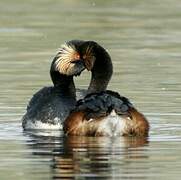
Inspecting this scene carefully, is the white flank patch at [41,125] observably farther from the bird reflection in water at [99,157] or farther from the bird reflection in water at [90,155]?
the bird reflection in water at [99,157]

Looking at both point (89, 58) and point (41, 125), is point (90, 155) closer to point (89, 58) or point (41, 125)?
point (41, 125)

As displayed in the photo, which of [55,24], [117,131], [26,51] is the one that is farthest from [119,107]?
[55,24]

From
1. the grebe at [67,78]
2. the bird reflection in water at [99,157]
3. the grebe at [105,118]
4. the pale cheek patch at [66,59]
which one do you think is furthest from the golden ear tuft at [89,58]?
the bird reflection in water at [99,157]

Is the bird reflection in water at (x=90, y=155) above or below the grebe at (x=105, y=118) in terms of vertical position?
below

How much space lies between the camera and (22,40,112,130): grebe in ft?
56.3

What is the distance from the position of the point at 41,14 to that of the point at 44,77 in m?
12.7

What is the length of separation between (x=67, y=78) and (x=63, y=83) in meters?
0.09

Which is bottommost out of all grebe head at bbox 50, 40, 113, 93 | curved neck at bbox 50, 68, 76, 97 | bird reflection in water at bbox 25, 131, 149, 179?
bird reflection in water at bbox 25, 131, 149, 179

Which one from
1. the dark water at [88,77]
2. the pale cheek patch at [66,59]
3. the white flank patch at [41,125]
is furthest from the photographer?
the pale cheek patch at [66,59]

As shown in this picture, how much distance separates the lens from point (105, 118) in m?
Result: 15.8

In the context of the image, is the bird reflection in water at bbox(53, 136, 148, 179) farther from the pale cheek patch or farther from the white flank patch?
the pale cheek patch

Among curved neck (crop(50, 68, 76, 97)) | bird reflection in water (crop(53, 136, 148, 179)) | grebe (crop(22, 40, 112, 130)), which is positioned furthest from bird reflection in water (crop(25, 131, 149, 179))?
curved neck (crop(50, 68, 76, 97))

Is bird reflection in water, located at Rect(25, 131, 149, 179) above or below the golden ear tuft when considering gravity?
below

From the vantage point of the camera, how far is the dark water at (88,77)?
14.0 meters
